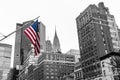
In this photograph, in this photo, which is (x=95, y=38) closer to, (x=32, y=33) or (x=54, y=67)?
(x=54, y=67)

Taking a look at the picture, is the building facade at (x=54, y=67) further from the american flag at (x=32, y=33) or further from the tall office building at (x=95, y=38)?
the american flag at (x=32, y=33)

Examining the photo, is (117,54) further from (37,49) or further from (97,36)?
(37,49)

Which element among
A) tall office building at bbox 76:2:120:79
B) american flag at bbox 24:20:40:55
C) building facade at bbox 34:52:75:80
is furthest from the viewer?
building facade at bbox 34:52:75:80

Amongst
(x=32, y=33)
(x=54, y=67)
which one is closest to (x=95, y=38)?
(x=54, y=67)

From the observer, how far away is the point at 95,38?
300 ft

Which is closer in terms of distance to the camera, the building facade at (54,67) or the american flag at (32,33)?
the american flag at (32,33)

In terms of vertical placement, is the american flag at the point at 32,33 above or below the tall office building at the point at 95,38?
below

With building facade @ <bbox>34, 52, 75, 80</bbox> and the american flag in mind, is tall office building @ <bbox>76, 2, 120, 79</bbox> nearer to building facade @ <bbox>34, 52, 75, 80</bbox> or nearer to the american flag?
building facade @ <bbox>34, 52, 75, 80</bbox>

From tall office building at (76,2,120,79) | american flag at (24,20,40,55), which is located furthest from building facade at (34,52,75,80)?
american flag at (24,20,40,55)

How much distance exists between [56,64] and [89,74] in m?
52.5

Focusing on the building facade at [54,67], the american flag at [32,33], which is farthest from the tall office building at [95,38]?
the american flag at [32,33]

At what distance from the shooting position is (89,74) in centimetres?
9156

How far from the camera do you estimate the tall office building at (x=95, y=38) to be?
88.9 m

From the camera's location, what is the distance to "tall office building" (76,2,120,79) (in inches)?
3499
